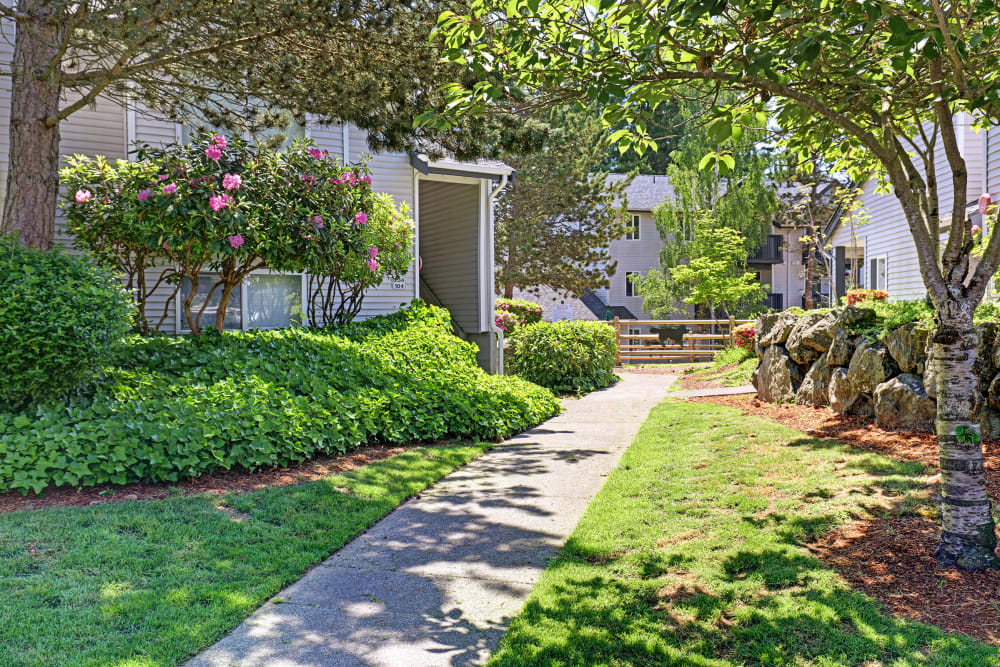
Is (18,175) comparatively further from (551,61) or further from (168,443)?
(551,61)

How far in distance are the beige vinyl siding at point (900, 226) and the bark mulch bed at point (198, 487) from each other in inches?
482

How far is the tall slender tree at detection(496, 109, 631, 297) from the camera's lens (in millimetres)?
24594

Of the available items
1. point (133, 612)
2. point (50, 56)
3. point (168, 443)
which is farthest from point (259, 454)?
point (50, 56)

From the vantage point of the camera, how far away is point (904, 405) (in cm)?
681

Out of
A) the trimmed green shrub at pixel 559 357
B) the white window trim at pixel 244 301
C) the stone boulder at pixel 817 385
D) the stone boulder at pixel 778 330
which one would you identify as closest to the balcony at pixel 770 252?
the trimmed green shrub at pixel 559 357

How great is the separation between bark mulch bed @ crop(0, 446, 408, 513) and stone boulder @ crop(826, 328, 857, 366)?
17.3ft

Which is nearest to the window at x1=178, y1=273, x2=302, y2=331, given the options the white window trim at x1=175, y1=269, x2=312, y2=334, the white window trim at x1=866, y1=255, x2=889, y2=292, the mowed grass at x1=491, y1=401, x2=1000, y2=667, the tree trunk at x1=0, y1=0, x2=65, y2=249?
the white window trim at x1=175, y1=269, x2=312, y2=334

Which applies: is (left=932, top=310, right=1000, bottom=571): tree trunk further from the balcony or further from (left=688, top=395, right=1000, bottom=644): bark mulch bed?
the balcony

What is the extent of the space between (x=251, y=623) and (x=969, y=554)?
3790 mm

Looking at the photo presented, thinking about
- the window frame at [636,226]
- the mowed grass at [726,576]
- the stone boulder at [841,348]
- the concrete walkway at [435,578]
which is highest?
the window frame at [636,226]

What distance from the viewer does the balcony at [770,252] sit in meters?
32.6

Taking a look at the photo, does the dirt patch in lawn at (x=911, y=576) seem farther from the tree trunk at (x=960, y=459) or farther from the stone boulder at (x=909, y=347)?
the stone boulder at (x=909, y=347)

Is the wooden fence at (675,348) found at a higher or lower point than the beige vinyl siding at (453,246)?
lower

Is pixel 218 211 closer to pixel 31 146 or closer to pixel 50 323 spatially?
pixel 31 146
